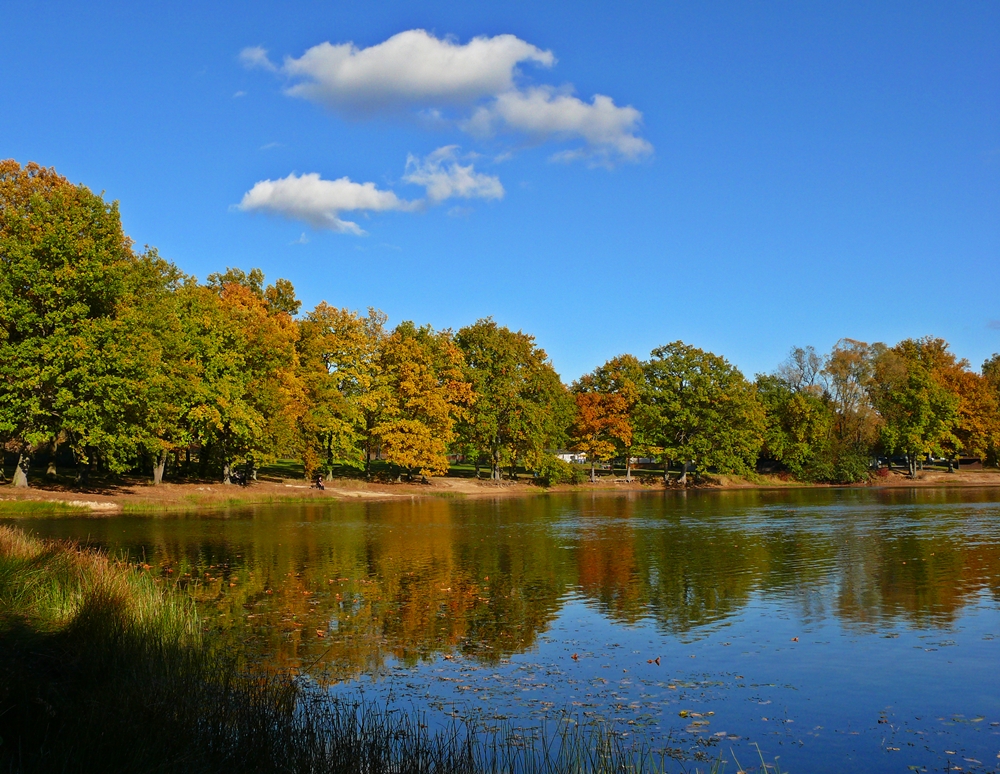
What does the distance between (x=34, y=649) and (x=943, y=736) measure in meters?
12.7

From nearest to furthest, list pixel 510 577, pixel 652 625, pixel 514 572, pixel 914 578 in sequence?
1. pixel 652 625
2. pixel 914 578
3. pixel 510 577
4. pixel 514 572

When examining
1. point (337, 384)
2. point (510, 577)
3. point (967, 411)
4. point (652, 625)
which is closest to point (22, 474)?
point (337, 384)

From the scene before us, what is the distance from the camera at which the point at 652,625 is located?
61.5ft

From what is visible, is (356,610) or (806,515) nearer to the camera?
(356,610)

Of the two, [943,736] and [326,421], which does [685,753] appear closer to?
[943,736]

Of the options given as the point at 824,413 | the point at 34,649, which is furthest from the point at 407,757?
the point at 824,413

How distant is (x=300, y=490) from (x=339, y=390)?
12131 mm

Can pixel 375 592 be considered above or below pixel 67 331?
below

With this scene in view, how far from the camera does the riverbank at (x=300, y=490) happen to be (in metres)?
46.4

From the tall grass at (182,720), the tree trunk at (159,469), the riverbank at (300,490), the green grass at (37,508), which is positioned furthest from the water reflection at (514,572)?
the tree trunk at (159,469)

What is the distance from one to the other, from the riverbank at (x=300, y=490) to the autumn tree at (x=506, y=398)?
4.08 m

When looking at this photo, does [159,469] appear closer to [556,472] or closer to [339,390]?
[339,390]

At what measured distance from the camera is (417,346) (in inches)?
3169

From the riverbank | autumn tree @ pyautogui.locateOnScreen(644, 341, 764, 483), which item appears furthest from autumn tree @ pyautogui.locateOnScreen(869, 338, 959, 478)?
autumn tree @ pyautogui.locateOnScreen(644, 341, 764, 483)
